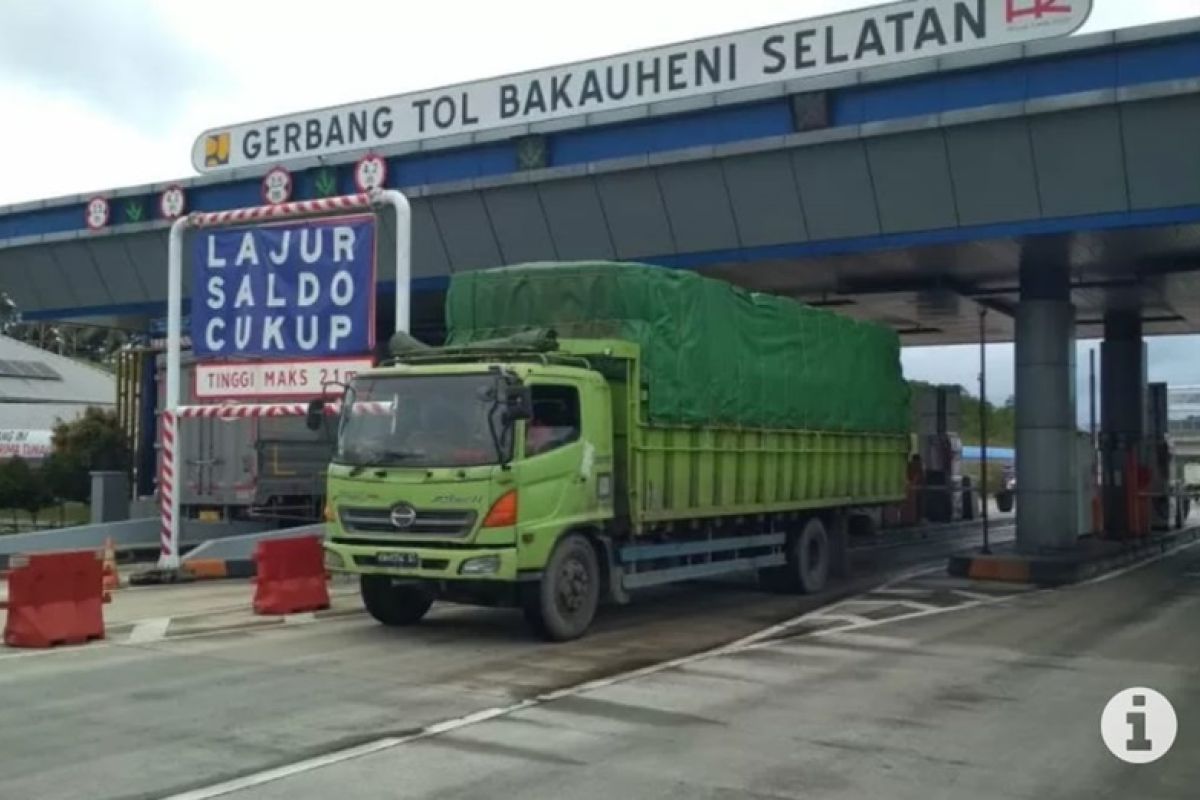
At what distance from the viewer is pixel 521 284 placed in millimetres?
13922

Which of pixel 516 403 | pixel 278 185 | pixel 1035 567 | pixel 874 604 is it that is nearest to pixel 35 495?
pixel 278 185

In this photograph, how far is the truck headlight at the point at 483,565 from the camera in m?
11.3

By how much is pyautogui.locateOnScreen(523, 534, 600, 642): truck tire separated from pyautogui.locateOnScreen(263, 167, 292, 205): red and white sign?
12883 millimetres

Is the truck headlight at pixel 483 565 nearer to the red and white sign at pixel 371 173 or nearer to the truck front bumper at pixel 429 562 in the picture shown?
the truck front bumper at pixel 429 562

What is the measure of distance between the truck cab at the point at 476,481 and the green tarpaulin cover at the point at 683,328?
1078mm

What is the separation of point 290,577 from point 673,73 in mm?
11405

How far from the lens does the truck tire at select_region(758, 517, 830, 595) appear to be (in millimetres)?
16453

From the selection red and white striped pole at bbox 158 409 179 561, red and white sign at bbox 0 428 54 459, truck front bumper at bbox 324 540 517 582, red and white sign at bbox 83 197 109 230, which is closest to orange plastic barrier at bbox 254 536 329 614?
truck front bumper at bbox 324 540 517 582

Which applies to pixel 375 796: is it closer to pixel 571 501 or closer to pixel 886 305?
pixel 571 501

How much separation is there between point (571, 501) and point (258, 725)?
4.34m

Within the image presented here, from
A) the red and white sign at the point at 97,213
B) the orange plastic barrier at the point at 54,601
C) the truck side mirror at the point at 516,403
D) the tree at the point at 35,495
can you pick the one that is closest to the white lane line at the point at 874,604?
the truck side mirror at the point at 516,403

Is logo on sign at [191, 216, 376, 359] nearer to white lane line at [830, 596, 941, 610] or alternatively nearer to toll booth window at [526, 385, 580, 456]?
toll booth window at [526, 385, 580, 456]

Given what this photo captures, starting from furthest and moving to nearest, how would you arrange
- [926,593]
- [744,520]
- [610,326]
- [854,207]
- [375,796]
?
[854,207] → [926,593] → [744,520] → [610,326] → [375,796]

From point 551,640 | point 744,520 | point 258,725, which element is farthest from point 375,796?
point 744,520
